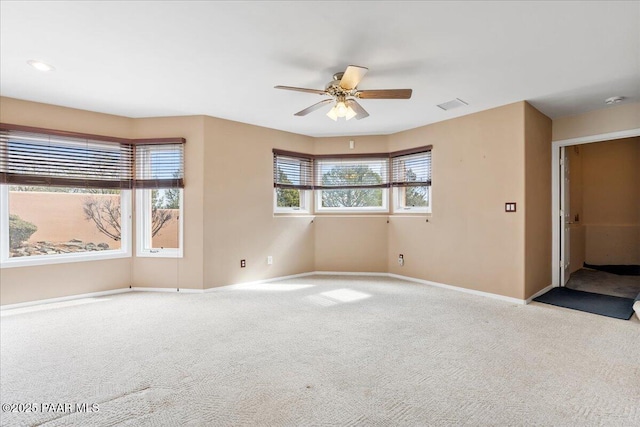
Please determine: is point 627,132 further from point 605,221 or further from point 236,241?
point 236,241

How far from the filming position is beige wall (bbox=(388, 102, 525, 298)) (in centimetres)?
362

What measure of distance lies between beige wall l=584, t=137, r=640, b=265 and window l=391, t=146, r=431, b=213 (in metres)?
3.37

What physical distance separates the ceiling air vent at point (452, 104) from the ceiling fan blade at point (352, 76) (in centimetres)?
167

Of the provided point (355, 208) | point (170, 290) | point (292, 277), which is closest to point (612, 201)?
point (355, 208)

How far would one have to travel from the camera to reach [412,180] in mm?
4820

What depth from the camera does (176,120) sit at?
4.13m

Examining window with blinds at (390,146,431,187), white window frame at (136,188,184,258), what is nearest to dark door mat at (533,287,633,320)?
window with blinds at (390,146,431,187)

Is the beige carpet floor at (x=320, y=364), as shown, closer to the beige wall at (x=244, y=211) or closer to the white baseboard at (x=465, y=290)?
the white baseboard at (x=465, y=290)

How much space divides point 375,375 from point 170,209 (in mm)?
3456

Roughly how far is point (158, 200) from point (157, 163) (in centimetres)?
51

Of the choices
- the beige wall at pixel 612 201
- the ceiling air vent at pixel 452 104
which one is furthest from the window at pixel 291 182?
the beige wall at pixel 612 201

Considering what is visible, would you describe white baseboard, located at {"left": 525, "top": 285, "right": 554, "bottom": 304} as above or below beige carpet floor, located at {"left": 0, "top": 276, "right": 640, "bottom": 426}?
above

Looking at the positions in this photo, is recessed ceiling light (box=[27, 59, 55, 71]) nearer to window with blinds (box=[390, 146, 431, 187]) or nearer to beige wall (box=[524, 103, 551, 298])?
window with blinds (box=[390, 146, 431, 187])

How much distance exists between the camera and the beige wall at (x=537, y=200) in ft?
11.8
